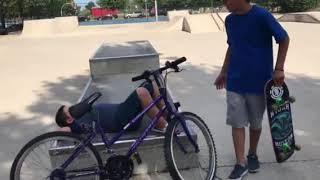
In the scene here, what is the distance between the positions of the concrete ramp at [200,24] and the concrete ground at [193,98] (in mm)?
9764

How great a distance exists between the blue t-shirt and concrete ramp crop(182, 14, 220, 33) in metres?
20.2

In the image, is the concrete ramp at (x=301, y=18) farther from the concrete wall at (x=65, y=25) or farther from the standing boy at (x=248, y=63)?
the standing boy at (x=248, y=63)

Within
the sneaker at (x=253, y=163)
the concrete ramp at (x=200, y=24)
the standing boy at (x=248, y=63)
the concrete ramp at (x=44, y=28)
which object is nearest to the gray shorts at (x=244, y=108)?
the standing boy at (x=248, y=63)

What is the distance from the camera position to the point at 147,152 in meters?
4.33

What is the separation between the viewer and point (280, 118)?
4168 millimetres

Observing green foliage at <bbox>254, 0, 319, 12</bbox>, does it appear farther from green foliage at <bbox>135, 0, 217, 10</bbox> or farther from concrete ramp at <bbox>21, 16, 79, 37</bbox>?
green foliage at <bbox>135, 0, 217, 10</bbox>

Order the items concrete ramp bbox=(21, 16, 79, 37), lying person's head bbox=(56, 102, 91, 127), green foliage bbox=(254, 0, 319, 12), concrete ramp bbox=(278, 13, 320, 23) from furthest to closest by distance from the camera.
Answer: green foliage bbox=(254, 0, 319, 12) → concrete ramp bbox=(21, 16, 79, 37) → concrete ramp bbox=(278, 13, 320, 23) → lying person's head bbox=(56, 102, 91, 127)

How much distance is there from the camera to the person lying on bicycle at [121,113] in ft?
12.5

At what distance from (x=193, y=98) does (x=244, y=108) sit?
3.61 m

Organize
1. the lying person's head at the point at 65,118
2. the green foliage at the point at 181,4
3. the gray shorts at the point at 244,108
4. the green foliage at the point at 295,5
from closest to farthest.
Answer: the lying person's head at the point at 65,118 < the gray shorts at the point at 244,108 < the green foliage at the point at 295,5 < the green foliage at the point at 181,4

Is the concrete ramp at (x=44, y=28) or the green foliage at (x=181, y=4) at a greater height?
the concrete ramp at (x=44, y=28)

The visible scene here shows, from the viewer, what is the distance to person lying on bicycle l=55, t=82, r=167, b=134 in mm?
3822

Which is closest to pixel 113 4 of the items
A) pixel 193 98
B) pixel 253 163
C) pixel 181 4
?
pixel 181 4

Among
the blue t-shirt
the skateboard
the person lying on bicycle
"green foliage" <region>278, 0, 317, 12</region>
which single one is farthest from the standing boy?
"green foliage" <region>278, 0, 317, 12</region>
